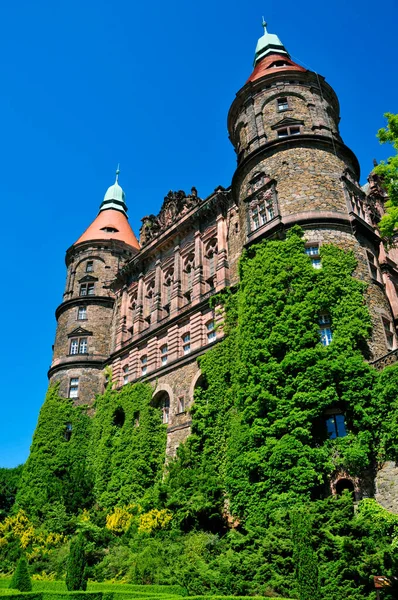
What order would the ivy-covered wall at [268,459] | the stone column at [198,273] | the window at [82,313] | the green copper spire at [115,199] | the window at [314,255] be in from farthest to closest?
the green copper spire at [115,199], the window at [82,313], the stone column at [198,273], the window at [314,255], the ivy-covered wall at [268,459]

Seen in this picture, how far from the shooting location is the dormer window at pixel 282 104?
1240 inches

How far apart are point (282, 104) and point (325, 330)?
1675cm

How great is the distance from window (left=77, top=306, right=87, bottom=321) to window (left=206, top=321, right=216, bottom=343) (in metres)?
16.3

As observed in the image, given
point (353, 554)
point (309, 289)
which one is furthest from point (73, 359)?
point (353, 554)

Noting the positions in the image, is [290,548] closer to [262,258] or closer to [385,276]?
[262,258]

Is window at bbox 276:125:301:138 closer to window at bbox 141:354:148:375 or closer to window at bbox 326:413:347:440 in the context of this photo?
window at bbox 326:413:347:440

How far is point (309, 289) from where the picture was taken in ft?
74.9

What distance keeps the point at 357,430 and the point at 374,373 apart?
7.73ft

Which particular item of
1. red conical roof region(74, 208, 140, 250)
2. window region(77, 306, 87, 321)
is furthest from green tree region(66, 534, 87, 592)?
red conical roof region(74, 208, 140, 250)

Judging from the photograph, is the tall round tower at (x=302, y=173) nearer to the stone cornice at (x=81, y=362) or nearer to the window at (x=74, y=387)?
the stone cornice at (x=81, y=362)

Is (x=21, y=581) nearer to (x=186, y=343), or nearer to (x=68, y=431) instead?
(x=186, y=343)

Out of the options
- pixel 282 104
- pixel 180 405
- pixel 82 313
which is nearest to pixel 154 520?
pixel 180 405

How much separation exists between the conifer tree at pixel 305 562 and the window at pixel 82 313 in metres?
31.9

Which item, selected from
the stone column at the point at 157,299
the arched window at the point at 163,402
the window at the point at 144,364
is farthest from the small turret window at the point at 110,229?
the arched window at the point at 163,402
